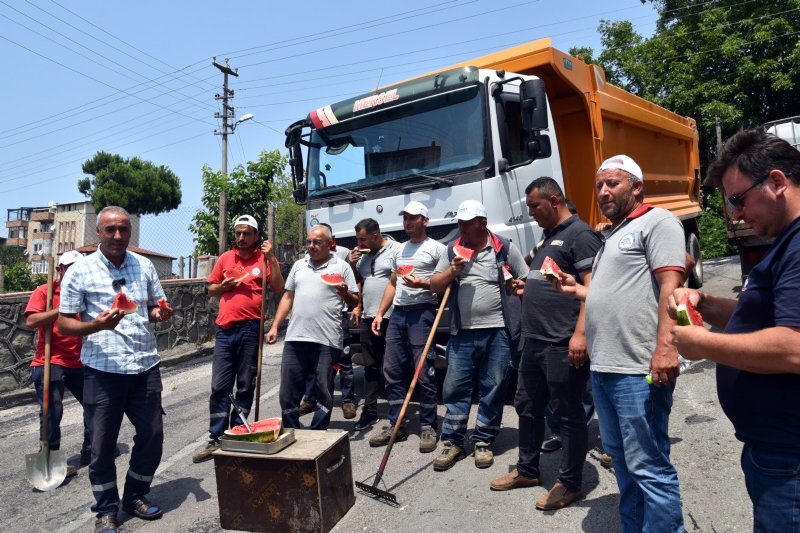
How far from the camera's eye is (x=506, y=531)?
11.0 ft

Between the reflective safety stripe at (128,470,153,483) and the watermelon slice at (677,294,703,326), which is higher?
the watermelon slice at (677,294,703,326)

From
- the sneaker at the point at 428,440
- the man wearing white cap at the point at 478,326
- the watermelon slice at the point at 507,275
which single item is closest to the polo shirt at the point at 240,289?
the man wearing white cap at the point at 478,326

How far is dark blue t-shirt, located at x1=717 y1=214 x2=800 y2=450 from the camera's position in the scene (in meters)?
1.70

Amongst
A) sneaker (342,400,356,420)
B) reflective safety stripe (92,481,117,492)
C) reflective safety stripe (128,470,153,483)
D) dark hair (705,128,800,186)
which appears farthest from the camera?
sneaker (342,400,356,420)

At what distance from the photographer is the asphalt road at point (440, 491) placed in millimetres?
3459

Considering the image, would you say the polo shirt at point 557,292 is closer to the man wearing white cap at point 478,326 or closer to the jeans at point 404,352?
the man wearing white cap at point 478,326

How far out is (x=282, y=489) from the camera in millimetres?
3508

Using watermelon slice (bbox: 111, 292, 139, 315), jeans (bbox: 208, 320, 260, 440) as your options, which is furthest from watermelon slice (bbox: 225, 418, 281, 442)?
jeans (bbox: 208, 320, 260, 440)

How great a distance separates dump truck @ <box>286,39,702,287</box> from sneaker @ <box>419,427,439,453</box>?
5.72 ft

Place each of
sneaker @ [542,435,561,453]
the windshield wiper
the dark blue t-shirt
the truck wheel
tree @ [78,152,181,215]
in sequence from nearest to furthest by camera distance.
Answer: the dark blue t-shirt < sneaker @ [542,435,561,453] < the windshield wiper < the truck wheel < tree @ [78,152,181,215]

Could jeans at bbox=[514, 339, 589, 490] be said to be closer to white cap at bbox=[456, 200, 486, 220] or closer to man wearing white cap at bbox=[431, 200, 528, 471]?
man wearing white cap at bbox=[431, 200, 528, 471]

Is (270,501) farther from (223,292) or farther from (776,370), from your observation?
(776,370)

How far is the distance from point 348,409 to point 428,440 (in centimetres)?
134

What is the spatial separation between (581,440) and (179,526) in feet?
8.31
